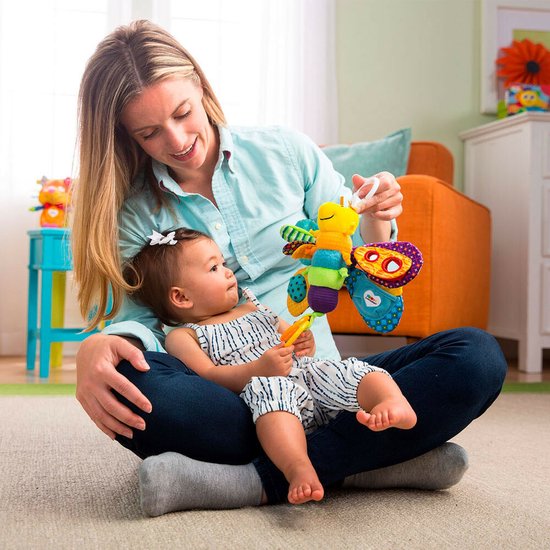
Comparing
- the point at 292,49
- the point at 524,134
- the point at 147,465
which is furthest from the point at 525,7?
the point at 147,465

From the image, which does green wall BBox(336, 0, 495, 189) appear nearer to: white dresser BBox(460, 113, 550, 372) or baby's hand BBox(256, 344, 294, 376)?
white dresser BBox(460, 113, 550, 372)

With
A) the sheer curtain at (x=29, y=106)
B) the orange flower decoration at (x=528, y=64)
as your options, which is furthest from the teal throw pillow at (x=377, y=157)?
the sheer curtain at (x=29, y=106)

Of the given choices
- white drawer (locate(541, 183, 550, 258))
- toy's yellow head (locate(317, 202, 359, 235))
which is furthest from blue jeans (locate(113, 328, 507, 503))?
white drawer (locate(541, 183, 550, 258))

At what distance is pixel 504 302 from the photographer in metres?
3.12

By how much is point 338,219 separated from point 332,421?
270 millimetres

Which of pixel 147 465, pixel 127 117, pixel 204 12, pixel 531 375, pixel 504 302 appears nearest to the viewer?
pixel 147 465

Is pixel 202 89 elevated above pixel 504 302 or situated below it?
above

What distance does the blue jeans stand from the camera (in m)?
1.07

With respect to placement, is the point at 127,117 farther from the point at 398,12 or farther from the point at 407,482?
the point at 398,12

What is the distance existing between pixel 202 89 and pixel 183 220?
0.73 ft

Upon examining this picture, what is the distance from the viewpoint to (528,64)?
3.35 meters

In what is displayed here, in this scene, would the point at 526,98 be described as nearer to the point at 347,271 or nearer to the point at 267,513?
the point at 347,271

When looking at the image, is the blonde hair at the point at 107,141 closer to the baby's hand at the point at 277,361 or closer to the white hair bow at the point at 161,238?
the white hair bow at the point at 161,238

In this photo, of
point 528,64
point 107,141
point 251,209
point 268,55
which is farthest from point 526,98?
point 107,141
